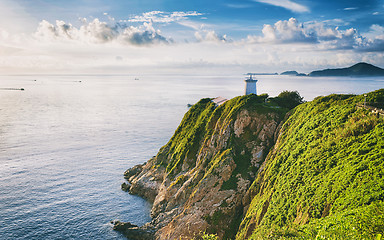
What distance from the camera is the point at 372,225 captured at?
51.6 ft

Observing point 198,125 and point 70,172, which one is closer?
point 198,125

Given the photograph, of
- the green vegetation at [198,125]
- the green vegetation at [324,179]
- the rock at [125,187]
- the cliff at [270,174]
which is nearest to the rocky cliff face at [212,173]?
the green vegetation at [198,125]

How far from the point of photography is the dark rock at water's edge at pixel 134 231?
44322 mm

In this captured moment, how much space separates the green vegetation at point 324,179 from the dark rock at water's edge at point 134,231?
17.3 meters

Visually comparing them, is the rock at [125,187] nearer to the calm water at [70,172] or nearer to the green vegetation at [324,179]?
the calm water at [70,172]

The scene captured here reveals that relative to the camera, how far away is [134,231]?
4506 cm

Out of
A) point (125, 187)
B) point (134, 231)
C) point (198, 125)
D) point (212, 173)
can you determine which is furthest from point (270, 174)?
point (125, 187)

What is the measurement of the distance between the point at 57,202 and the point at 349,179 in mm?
55850

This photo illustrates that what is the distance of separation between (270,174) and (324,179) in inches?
441

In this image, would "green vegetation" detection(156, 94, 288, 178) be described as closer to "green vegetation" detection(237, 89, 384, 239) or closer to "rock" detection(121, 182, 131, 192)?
"rock" detection(121, 182, 131, 192)

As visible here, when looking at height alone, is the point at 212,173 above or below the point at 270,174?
below

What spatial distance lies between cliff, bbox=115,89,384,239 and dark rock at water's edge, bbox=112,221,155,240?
17cm

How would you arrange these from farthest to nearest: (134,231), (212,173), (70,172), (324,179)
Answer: (70,172) → (212,173) → (134,231) → (324,179)

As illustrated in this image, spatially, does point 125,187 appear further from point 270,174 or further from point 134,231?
point 270,174
